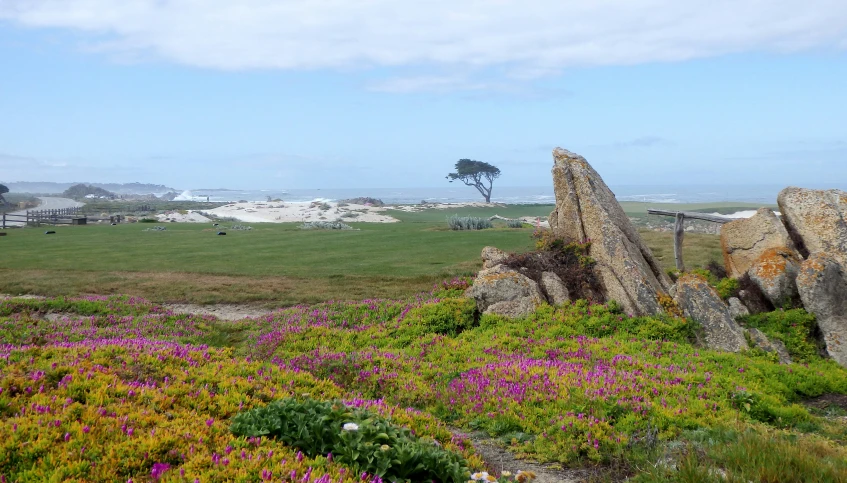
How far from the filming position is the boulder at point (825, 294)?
13.4m

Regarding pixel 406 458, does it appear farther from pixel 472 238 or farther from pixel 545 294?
pixel 472 238

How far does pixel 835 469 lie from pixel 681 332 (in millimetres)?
7630

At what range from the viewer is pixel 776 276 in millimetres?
14836

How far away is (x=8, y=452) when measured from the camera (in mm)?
4895

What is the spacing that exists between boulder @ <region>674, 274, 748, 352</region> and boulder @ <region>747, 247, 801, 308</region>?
2.17 m

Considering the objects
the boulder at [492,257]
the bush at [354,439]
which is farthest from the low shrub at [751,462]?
the boulder at [492,257]

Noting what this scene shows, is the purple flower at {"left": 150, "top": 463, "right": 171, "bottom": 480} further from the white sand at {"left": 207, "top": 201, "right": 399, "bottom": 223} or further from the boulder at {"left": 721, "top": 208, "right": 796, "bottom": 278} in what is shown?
the white sand at {"left": 207, "top": 201, "right": 399, "bottom": 223}

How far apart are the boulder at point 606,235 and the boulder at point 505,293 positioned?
6.32 feet

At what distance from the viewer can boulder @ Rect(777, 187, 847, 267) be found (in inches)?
627

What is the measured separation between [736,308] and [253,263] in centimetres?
2232

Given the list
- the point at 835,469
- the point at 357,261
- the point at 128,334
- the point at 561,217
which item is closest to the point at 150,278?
the point at 357,261

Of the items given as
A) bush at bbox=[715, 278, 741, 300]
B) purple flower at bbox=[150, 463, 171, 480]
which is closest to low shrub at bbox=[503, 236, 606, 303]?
bush at bbox=[715, 278, 741, 300]

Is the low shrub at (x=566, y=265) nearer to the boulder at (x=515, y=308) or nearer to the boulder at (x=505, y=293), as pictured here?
the boulder at (x=505, y=293)

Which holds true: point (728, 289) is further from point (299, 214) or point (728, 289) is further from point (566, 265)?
point (299, 214)
